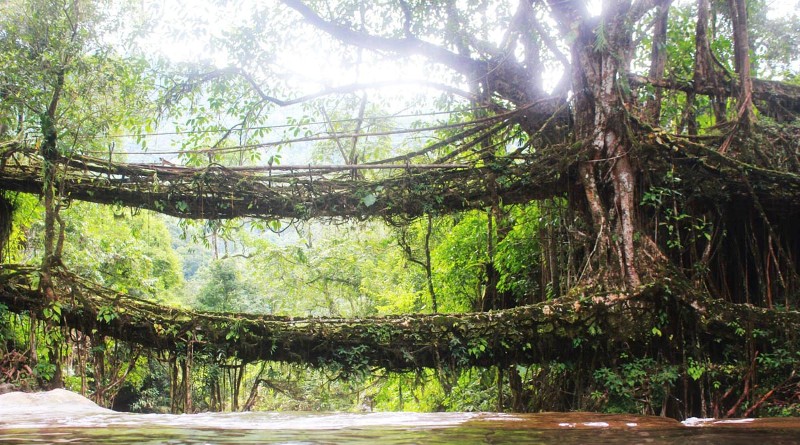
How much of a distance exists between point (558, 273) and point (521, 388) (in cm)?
142

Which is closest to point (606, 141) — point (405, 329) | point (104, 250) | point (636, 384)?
point (636, 384)

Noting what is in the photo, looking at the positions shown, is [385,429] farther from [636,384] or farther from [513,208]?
[513,208]

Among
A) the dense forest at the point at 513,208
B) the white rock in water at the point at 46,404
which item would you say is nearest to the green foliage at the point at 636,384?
the dense forest at the point at 513,208

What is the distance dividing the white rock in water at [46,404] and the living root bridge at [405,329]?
2385 mm

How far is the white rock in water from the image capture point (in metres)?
2.44

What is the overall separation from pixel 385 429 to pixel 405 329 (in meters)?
3.42

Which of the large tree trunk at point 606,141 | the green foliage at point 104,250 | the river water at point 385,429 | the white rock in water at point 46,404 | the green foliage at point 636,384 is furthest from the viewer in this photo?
the green foliage at point 104,250

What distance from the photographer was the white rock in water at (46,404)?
8.02 ft

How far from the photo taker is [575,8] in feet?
19.6

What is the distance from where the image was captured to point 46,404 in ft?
8.79

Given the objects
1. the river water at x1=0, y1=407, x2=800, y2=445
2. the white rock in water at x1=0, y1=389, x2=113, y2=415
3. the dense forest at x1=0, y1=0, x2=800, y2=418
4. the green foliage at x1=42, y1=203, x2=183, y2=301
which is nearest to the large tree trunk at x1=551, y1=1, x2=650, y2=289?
the dense forest at x1=0, y1=0, x2=800, y2=418

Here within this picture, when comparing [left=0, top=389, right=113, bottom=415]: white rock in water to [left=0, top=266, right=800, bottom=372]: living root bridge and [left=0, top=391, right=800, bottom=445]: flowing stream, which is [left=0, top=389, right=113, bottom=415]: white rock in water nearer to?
[left=0, top=391, right=800, bottom=445]: flowing stream

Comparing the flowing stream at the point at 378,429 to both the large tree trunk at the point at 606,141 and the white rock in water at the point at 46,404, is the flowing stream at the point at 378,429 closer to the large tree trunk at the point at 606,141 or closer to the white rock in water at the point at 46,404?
the white rock in water at the point at 46,404

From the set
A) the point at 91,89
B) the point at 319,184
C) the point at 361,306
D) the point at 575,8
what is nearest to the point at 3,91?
the point at 91,89
